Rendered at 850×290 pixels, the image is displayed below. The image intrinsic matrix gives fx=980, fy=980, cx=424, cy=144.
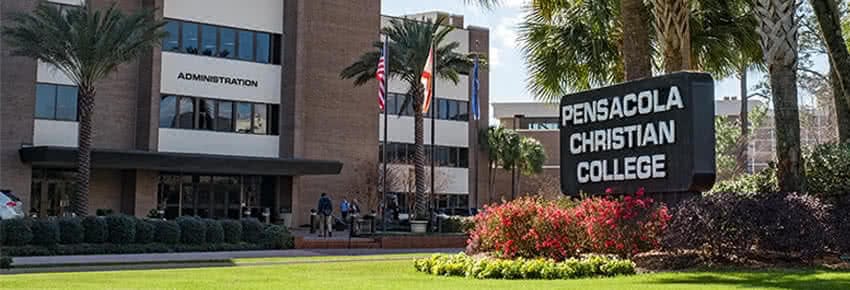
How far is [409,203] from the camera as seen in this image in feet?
178

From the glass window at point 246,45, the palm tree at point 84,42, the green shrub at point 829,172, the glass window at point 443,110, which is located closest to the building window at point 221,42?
the glass window at point 246,45

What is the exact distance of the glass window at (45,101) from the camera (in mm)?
40906

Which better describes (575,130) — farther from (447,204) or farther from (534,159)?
(534,159)

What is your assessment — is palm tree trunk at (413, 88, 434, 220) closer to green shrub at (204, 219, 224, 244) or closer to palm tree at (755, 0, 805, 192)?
green shrub at (204, 219, 224, 244)

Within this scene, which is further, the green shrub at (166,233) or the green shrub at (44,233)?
the green shrub at (166,233)

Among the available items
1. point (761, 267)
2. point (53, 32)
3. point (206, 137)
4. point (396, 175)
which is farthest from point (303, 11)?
point (761, 267)

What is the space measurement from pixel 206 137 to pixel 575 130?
2918cm

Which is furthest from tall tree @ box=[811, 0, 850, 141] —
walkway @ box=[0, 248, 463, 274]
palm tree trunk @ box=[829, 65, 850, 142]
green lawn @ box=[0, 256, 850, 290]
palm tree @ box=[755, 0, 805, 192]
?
walkway @ box=[0, 248, 463, 274]

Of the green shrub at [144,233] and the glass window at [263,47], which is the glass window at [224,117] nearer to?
the glass window at [263,47]

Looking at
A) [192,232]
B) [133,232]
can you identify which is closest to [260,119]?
[192,232]

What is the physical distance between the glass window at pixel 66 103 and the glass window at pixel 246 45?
808cm

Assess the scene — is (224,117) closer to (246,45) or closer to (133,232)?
(246,45)

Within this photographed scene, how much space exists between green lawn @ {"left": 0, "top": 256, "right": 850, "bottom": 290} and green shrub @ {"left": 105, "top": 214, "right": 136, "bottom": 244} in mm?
10520

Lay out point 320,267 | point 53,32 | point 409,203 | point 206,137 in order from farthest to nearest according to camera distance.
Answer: point 409,203 → point 206,137 → point 53,32 → point 320,267
